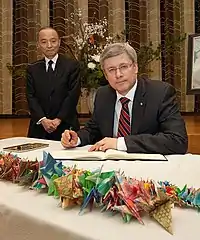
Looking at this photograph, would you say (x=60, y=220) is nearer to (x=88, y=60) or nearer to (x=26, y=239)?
(x=26, y=239)

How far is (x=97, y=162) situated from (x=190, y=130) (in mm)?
1639

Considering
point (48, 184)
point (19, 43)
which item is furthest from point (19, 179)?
point (19, 43)

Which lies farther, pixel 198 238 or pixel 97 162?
pixel 97 162

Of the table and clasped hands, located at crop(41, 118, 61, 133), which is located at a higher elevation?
clasped hands, located at crop(41, 118, 61, 133)

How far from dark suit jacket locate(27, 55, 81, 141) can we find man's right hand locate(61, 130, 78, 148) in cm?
110

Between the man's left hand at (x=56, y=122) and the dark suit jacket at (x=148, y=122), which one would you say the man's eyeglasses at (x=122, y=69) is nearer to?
the dark suit jacket at (x=148, y=122)

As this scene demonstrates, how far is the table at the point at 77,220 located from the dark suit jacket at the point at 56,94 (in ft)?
5.57

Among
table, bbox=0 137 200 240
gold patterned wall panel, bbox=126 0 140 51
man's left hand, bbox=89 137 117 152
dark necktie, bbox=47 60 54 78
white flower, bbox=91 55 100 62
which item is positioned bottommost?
table, bbox=0 137 200 240

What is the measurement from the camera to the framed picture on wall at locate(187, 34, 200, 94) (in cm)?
298

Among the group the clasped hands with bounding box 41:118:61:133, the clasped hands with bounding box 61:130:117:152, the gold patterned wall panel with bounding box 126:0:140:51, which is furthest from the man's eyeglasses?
the gold patterned wall panel with bounding box 126:0:140:51

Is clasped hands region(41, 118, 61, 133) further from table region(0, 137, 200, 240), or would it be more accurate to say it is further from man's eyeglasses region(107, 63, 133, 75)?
table region(0, 137, 200, 240)

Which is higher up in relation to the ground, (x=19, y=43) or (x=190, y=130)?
(x=19, y=43)

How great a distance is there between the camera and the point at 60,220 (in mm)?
891

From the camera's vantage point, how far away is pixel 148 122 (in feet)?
6.28
